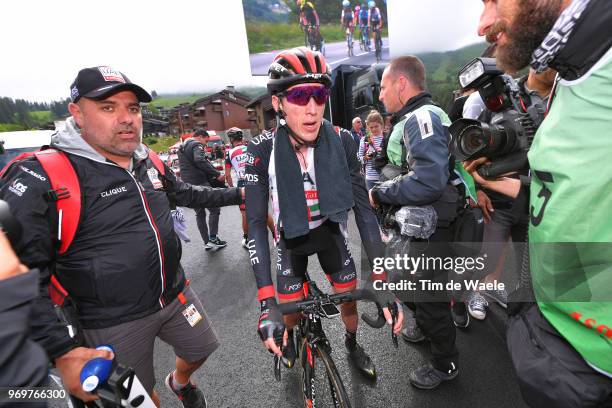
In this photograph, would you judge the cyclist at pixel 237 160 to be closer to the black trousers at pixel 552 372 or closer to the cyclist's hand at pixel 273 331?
the cyclist's hand at pixel 273 331

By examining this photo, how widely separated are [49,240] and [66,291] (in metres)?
0.35

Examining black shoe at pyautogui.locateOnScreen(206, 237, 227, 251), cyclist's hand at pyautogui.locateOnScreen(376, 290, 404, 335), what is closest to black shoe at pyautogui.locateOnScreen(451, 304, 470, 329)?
cyclist's hand at pyautogui.locateOnScreen(376, 290, 404, 335)

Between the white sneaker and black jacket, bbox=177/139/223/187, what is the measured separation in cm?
479

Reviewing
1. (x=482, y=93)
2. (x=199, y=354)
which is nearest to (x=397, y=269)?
(x=482, y=93)

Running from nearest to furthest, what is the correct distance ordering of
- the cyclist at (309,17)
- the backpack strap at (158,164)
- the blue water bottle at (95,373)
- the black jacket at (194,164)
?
the blue water bottle at (95,373) → the backpack strap at (158,164) → the black jacket at (194,164) → the cyclist at (309,17)

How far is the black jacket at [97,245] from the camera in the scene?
1.36 metres

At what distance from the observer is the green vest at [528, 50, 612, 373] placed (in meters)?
0.69

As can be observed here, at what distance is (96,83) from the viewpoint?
1688mm

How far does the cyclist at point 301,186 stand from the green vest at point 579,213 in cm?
93

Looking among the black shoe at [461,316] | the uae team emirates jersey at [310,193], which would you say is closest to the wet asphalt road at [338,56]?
the black shoe at [461,316]

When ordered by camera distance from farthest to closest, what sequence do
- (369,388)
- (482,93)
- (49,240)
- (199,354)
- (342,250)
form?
(369,388) < (342,250) < (199,354) < (482,93) < (49,240)

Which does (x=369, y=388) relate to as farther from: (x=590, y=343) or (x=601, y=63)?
(x=601, y=63)

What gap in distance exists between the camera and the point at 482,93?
1.56 meters

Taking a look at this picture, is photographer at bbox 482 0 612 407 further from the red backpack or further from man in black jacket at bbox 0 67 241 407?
the red backpack
